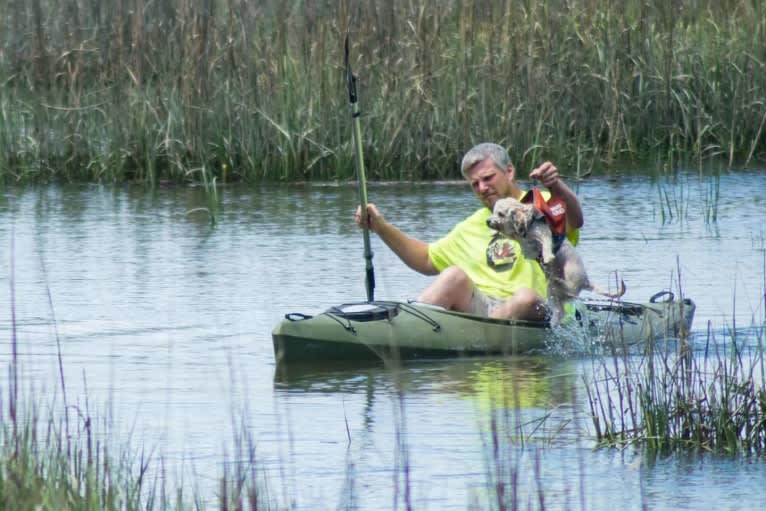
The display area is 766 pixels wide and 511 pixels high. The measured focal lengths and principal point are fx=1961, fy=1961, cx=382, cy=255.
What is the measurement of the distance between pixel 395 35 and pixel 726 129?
277 centimetres

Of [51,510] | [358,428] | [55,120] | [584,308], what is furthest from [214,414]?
[55,120]

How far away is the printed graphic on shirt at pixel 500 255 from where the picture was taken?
9117 millimetres

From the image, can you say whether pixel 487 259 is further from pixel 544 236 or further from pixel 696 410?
pixel 696 410

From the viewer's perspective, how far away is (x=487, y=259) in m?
9.22

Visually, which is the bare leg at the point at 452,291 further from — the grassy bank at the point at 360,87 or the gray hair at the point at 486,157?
the grassy bank at the point at 360,87

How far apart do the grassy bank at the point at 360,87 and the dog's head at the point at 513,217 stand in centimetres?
609

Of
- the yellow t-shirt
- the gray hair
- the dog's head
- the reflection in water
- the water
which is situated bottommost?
the reflection in water

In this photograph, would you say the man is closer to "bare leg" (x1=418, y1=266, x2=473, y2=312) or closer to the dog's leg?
"bare leg" (x1=418, y1=266, x2=473, y2=312)

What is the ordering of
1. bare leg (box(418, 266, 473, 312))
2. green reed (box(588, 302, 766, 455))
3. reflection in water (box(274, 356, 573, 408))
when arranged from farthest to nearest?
bare leg (box(418, 266, 473, 312)) → reflection in water (box(274, 356, 573, 408)) → green reed (box(588, 302, 766, 455))

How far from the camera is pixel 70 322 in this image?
10.3 m

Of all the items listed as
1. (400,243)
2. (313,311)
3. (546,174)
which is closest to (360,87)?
(313,311)

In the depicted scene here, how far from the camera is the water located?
6465mm

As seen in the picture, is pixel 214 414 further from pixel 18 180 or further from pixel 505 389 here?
pixel 18 180

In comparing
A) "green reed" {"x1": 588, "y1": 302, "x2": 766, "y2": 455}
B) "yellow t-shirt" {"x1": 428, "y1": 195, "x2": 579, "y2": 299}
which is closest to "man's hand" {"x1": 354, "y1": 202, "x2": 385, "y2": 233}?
"yellow t-shirt" {"x1": 428, "y1": 195, "x2": 579, "y2": 299}
